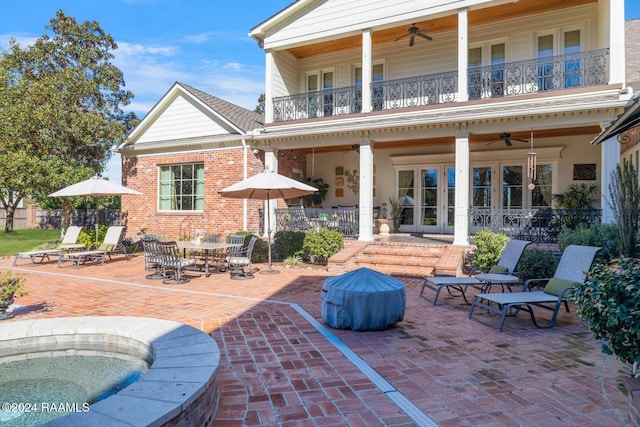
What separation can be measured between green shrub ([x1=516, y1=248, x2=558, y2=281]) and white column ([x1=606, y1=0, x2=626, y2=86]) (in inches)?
186

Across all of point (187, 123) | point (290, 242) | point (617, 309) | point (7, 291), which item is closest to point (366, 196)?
point (290, 242)

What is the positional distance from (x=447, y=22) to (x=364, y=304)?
10359 mm

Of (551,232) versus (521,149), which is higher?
(521,149)

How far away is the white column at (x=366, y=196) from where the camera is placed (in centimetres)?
1179

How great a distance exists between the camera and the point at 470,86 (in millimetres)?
11391

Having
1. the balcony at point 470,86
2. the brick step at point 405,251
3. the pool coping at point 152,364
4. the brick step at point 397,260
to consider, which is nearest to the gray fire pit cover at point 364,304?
the pool coping at point 152,364

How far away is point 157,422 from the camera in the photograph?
242 centimetres

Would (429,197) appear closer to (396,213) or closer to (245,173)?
(396,213)

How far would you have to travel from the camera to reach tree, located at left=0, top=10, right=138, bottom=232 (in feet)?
47.5

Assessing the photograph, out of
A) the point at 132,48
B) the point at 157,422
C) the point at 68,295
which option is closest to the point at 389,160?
the point at 68,295

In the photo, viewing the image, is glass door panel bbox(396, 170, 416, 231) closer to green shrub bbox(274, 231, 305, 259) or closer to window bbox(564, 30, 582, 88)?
green shrub bbox(274, 231, 305, 259)

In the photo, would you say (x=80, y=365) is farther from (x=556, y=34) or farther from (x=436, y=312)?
(x=556, y=34)

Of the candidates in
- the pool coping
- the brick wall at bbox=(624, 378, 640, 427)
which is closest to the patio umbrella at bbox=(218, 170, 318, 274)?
the pool coping

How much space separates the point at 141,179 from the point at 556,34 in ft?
49.6
